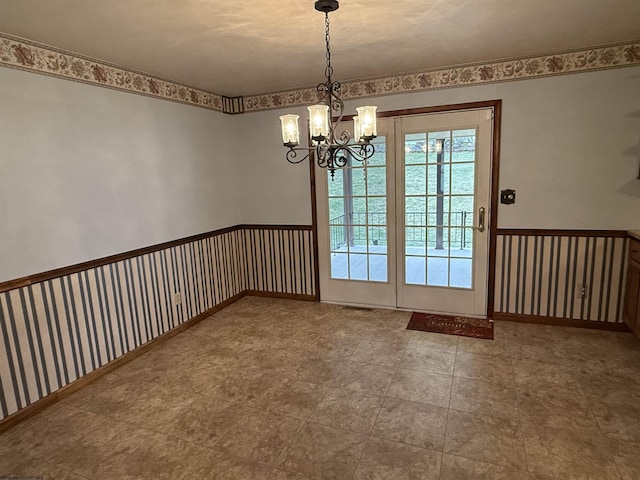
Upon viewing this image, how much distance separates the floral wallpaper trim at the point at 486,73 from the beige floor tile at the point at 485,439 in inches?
113

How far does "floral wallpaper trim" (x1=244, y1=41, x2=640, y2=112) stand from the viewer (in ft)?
10.1

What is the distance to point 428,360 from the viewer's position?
10.1ft

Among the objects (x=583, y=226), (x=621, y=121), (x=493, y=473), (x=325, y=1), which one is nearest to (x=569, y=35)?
(x=621, y=121)

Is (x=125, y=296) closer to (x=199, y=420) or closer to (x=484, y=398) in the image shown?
(x=199, y=420)

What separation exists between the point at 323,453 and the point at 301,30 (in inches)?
102

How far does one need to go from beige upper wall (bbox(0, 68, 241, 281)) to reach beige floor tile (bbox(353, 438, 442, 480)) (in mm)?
2442

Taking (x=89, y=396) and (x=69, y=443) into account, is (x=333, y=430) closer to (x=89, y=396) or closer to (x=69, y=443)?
(x=69, y=443)

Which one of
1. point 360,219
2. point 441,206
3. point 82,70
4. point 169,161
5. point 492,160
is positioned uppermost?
point 82,70

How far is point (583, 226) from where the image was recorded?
3396 millimetres

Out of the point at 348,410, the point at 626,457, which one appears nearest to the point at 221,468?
the point at 348,410

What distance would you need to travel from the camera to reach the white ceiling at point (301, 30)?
2109 millimetres

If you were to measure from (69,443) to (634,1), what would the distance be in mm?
4221

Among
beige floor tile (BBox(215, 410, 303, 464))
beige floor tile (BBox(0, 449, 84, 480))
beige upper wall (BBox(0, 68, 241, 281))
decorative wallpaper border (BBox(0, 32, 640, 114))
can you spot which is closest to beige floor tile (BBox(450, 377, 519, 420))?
beige floor tile (BBox(215, 410, 303, 464))

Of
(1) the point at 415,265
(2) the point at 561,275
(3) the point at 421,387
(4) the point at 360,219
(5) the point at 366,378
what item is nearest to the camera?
(3) the point at 421,387
